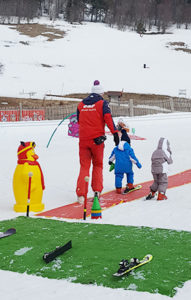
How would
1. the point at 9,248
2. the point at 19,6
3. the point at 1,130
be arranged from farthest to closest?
1. the point at 19,6
2. the point at 1,130
3. the point at 9,248

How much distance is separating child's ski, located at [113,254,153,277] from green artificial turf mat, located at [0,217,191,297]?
41 millimetres

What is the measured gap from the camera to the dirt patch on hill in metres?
66.3

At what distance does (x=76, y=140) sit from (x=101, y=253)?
39.1ft

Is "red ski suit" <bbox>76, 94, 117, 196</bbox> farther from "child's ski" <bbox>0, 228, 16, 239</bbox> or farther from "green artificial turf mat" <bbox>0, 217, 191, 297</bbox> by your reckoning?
"child's ski" <bbox>0, 228, 16, 239</bbox>

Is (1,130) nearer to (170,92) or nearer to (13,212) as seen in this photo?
(13,212)

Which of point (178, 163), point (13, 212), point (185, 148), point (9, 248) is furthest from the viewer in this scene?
point (185, 148)

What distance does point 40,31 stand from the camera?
69.1 m

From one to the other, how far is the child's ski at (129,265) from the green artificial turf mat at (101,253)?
41 millimetres

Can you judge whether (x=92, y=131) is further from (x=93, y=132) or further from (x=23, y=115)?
(x=23, y=115)

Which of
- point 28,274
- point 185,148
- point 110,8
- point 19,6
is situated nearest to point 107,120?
point 28,274

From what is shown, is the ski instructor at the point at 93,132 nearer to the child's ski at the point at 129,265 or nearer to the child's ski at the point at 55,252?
the child's ski at the point at 55,252

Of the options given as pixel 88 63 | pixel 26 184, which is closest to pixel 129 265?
pixel 26 184

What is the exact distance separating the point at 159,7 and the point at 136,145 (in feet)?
294

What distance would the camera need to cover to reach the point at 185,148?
48.1ft
